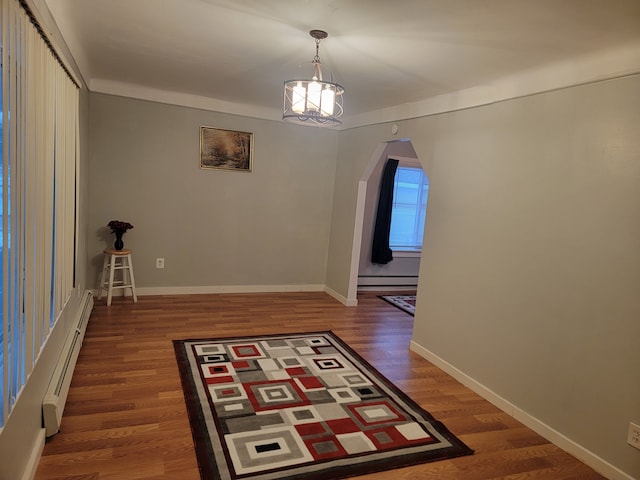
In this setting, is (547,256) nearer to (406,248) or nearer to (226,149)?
(226,149)

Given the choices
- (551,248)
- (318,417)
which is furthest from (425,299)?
(318,417)

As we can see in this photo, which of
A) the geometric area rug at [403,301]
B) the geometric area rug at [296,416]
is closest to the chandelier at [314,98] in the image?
the geometric area rug at [296,416]

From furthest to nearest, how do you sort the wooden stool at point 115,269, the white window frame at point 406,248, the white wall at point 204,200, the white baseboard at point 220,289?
the white window frame at point 406,248 → the white baseboard at point 220,289 → the white wall at point 204,200 → the wooden stool at point 115,269

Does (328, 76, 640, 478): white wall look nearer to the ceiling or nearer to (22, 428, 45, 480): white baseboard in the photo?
the ceiling

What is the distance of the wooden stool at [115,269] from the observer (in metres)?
4.13

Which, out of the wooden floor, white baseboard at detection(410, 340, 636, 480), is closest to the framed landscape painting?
the wooden floor

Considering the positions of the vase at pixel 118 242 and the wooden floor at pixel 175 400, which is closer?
the wooden floor at pixel 175 400

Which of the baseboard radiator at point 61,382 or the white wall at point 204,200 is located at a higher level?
the white wall at point 204,200

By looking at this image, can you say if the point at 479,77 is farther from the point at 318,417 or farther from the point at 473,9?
the point at 318,417

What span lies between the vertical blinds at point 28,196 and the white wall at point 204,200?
199 cm

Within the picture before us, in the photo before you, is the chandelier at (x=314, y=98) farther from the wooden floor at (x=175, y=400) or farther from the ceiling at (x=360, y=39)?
the wooden floor at (x=175, y=400)

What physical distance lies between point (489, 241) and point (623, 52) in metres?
1.35

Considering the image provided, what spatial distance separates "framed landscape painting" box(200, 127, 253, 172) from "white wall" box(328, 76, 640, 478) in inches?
88.7

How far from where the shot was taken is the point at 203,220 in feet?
15.8
